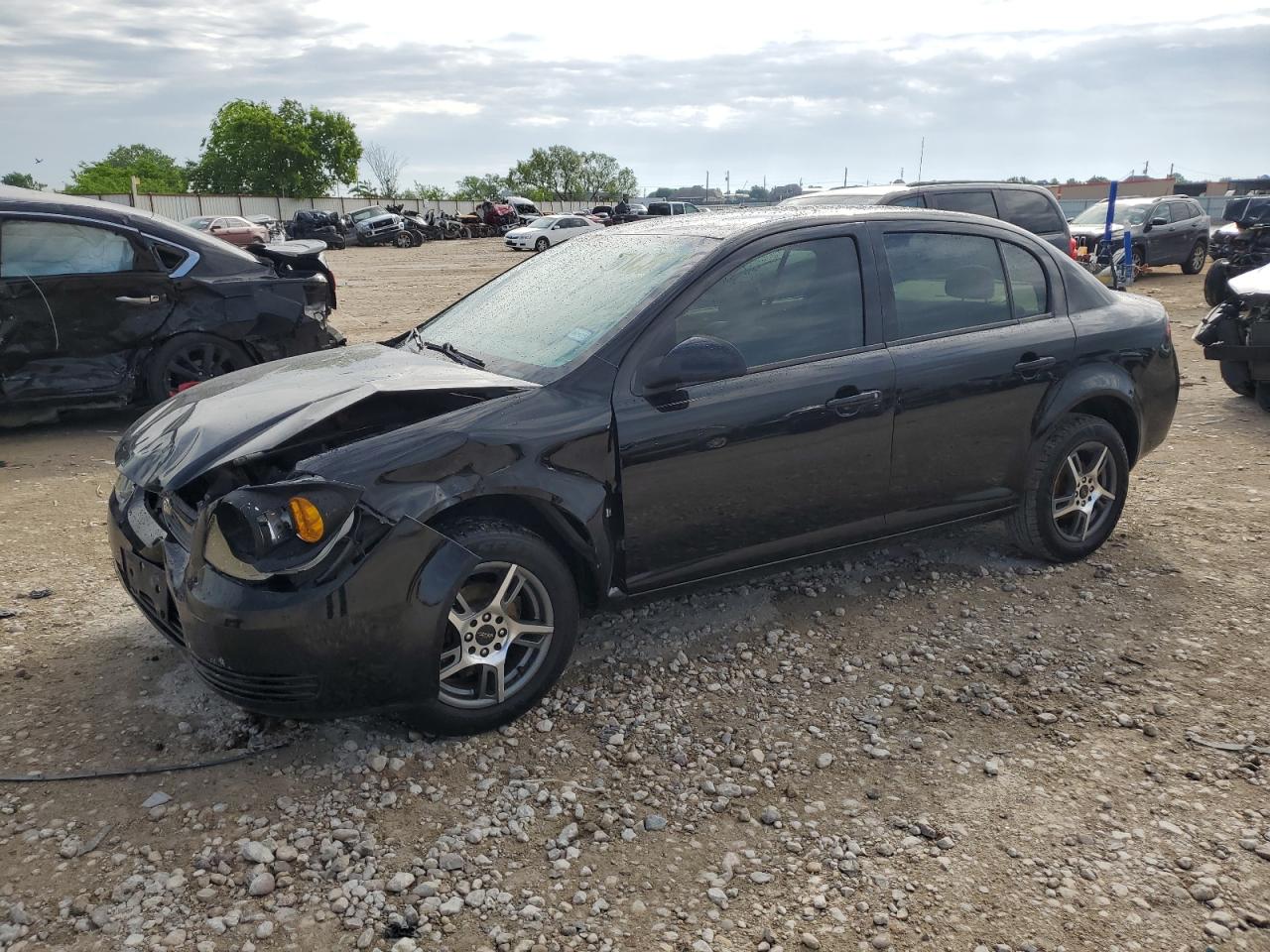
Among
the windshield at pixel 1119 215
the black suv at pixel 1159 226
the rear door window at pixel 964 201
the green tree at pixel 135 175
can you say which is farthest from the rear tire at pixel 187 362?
the green tree at pixel 135 175

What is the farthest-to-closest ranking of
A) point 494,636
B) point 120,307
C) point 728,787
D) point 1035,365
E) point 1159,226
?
point 1159,226 < point 120,307 < point 1035,365 < point 494,636 < point 728,787

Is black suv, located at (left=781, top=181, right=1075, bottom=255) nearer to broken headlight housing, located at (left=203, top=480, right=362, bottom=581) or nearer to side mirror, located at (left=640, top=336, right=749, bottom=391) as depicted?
side mirror, located at (left=640, top=336, right=749, bottom=391)

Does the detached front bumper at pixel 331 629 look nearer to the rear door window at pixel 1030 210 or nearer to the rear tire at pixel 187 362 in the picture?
the rear tire at pixel 187 362

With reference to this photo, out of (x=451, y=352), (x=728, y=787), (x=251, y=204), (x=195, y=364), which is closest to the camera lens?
(x=728, y=787)

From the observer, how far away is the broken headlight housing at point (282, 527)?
9.55 feet

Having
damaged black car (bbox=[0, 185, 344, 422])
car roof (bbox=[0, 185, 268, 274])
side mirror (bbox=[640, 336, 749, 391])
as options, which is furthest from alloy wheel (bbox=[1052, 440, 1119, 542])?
car roof (bbox=[0, 185, 268, 274])

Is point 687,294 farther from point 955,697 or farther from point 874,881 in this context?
point 874,881

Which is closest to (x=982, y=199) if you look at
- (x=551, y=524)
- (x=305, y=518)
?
(x=551, y=524)

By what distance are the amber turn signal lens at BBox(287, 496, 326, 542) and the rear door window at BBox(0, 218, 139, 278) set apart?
5.19 metres

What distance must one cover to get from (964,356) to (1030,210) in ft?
24.8

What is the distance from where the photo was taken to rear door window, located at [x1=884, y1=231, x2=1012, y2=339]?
4219 mm

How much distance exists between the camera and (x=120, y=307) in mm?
7094

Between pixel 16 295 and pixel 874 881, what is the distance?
6717mm

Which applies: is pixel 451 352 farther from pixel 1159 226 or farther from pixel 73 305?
pixel 1159 226
